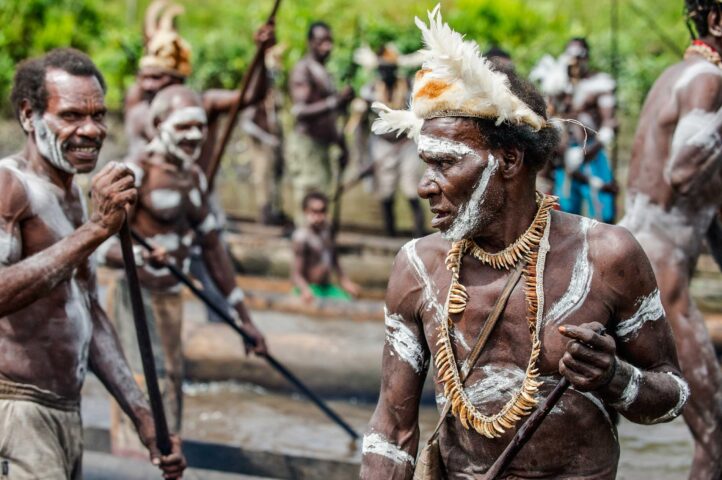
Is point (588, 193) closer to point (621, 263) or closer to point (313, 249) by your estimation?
point (313, 249)

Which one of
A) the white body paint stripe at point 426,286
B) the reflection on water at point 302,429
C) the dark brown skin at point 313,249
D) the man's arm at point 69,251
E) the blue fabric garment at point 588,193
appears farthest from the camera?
the dark brown skin at point 313,249

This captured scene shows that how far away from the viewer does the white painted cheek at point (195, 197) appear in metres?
6.96

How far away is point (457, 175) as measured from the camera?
3.41 metres

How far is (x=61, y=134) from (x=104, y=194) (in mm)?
474

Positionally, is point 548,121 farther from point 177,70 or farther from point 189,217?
point 177,70

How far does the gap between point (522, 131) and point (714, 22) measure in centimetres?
238

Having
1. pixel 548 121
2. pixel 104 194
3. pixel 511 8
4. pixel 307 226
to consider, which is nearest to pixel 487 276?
pixel 548 121

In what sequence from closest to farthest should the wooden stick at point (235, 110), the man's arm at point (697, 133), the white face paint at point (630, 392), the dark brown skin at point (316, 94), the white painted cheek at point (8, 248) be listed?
the white face paint at point (630, 392), the white painted cheek at point (8, 248), the man's arm at point (697, 133), the wooden stick at point (235, 110), the dark brown skin at point (316, 94)

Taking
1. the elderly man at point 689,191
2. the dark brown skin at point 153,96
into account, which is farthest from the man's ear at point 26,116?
the dark brown skin at point 153,96

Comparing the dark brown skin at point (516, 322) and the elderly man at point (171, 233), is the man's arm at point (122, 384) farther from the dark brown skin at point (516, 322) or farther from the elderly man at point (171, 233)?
the elderly man at point (171, 233)

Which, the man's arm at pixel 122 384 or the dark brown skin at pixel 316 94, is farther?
the dark brown skin at pixel 316 94

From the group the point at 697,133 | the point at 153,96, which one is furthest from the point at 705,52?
the point at 153,96

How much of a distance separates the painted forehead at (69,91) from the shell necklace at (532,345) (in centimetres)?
167

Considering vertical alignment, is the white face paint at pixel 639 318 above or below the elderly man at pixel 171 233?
above
